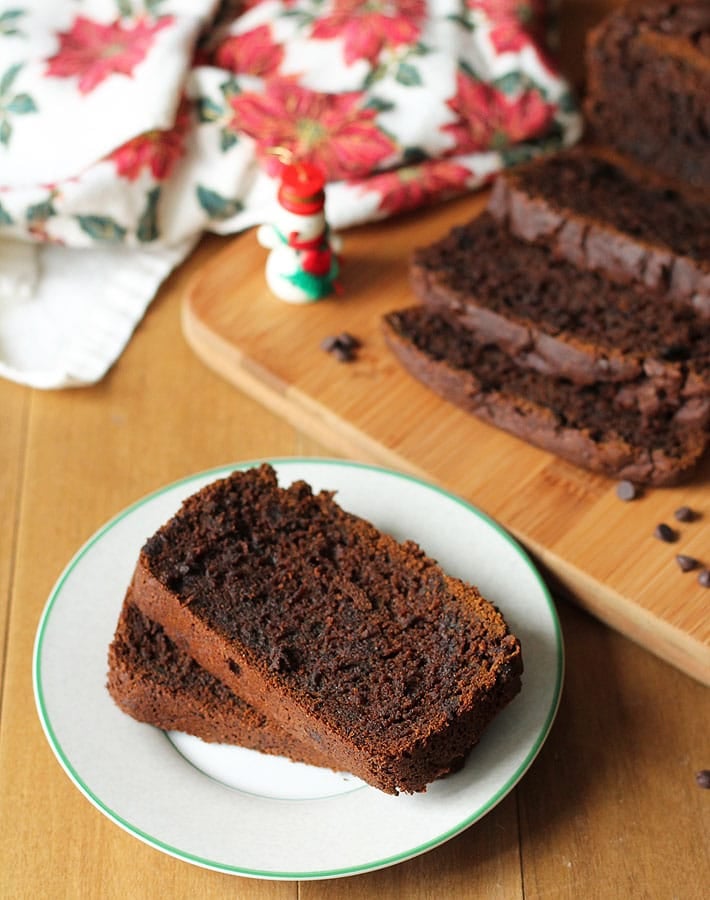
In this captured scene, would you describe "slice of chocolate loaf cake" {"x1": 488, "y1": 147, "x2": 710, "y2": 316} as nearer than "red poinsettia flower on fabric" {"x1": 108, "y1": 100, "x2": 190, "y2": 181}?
Yes

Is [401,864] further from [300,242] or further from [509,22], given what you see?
[509,22]

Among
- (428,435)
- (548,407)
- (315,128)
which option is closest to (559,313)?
(548,407)

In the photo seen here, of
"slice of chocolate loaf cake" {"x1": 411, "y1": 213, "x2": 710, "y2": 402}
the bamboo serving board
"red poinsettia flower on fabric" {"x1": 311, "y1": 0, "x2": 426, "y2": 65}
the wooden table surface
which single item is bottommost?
the wooden table surface

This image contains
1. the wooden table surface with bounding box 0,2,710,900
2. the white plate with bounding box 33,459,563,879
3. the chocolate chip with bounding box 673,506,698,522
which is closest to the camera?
the white plate with bounding box 33,459,563,879

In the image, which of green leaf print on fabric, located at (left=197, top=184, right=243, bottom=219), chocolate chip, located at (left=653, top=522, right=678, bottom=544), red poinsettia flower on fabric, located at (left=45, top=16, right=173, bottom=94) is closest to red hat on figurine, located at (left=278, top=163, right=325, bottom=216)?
green leaf print on fabric, located at (left=197, top=184, right=243, bottom=219)

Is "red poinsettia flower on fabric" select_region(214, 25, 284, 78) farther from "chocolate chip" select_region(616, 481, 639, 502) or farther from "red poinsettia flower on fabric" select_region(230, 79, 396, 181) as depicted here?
"chocolate chip" select_region(616, 481, 639, 502)

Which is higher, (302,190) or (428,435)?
(302,190)

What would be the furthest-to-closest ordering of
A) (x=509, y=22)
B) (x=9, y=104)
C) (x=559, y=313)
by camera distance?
(x=509, y=22) < (x=9, y=104) < (x=559, y=313)

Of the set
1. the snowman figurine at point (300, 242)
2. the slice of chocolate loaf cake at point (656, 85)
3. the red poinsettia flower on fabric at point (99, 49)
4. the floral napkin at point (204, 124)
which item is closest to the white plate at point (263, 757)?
the snowman figurine at point (300, 242)
